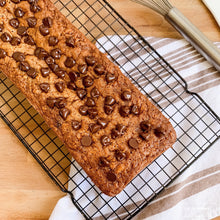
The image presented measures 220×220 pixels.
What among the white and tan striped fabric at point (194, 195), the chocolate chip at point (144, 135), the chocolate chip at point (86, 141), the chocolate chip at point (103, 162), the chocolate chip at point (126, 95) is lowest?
the white and tan striped fabric at point (194, 195)

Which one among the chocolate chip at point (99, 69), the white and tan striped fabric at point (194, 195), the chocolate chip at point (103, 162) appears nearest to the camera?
the chocolate chip at point (103, 162)

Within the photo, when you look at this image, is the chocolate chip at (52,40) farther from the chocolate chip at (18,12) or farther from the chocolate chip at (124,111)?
the chocolate chip at (124,111)

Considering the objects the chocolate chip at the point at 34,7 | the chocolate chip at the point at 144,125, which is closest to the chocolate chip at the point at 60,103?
the chocolate chip at the point at 144,125

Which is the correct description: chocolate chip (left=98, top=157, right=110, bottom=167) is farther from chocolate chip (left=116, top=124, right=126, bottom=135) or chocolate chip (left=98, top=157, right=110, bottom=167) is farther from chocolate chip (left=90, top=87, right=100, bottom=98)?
chocolate chip (left=90, top=87, right=100, bottom=98)

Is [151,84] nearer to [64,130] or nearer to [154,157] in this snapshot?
[154,157]

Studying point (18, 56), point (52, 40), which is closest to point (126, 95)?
point (52, 40)

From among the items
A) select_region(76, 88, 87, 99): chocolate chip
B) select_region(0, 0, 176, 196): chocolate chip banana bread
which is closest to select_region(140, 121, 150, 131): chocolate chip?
select_region(0, 0, 176, 196): chocolate chip banana bread
